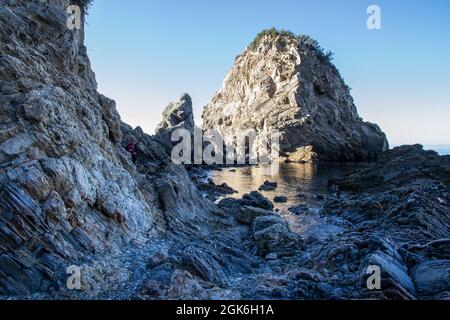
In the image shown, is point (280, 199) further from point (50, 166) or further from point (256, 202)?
point (50, 166)

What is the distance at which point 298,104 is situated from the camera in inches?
4441

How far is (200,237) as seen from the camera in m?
23.7

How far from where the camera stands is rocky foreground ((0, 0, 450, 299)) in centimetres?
1445

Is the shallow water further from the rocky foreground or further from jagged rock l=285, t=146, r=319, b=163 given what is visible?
jagged rock l=285, t=146, r=319, b=163

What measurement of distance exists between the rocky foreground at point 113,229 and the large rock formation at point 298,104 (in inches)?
3096

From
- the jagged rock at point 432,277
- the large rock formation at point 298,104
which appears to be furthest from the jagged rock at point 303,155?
the jagged rock at point 432,277

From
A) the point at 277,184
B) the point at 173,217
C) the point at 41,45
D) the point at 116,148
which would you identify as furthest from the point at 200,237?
the point at 277,184

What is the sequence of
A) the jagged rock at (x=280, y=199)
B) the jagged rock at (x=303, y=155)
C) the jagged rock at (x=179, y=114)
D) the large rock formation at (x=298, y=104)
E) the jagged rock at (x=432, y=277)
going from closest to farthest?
the jagged rock at (x=432, y=277), the jagged rock at (x=280, y=199), the jagged rock at (x=303, y=155), the jagged rock at (x=179, y=114), the large rock formation at (x=298, y=104)

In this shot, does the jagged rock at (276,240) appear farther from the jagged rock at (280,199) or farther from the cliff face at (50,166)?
the jagged rock at (280,199)

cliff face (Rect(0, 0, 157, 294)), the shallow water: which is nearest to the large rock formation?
the shallow water

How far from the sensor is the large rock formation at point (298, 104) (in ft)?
351

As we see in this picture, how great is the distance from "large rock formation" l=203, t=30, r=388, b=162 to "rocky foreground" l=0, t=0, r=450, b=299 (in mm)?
78650

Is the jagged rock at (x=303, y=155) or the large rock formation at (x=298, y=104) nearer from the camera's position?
the jagged rock at (x=303, y=155)
